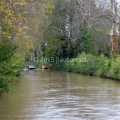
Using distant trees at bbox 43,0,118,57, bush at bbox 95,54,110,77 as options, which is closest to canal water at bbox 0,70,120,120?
bush at bbox 95,54,110,77

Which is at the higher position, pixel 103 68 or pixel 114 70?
pixel 103 68

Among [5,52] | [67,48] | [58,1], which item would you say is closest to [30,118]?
[5,52]

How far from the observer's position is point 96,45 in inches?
2120

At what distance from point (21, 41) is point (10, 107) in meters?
12.4

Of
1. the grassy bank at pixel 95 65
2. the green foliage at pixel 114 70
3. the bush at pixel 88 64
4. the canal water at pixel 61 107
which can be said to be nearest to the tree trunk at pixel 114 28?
the grassy bank at pixel 95 65

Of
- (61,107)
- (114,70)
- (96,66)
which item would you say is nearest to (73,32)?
(96,66)

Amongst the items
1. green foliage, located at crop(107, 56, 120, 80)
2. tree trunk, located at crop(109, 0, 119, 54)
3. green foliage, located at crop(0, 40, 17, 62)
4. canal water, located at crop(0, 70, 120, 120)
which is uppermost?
tree trunk, located at crop(109, 0, 119, 54)

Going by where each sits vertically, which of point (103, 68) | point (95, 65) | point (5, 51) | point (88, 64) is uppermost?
point (5, 51)

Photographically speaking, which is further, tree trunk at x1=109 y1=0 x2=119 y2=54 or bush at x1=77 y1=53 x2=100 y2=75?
bush at x1=77 y1=53 x2=100 y2=75

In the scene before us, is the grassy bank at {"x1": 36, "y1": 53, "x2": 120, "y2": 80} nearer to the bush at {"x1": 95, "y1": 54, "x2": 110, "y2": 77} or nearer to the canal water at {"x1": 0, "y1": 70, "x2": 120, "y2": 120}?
the bush at {"x1": 95, "y1": 54, "x2": 110, "y2": 77}

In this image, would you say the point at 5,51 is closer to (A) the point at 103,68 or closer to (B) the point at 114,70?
(B) the point at 114,70

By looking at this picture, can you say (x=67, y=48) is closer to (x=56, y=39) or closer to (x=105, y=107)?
(x=56, y=39)

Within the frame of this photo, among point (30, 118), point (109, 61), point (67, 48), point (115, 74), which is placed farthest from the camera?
point (67, 48)

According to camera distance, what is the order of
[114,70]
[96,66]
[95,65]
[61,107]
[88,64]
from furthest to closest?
1. [88,64]
2. [95,65]
3. [96,66]
4. [114,70]
5. [61,107]
